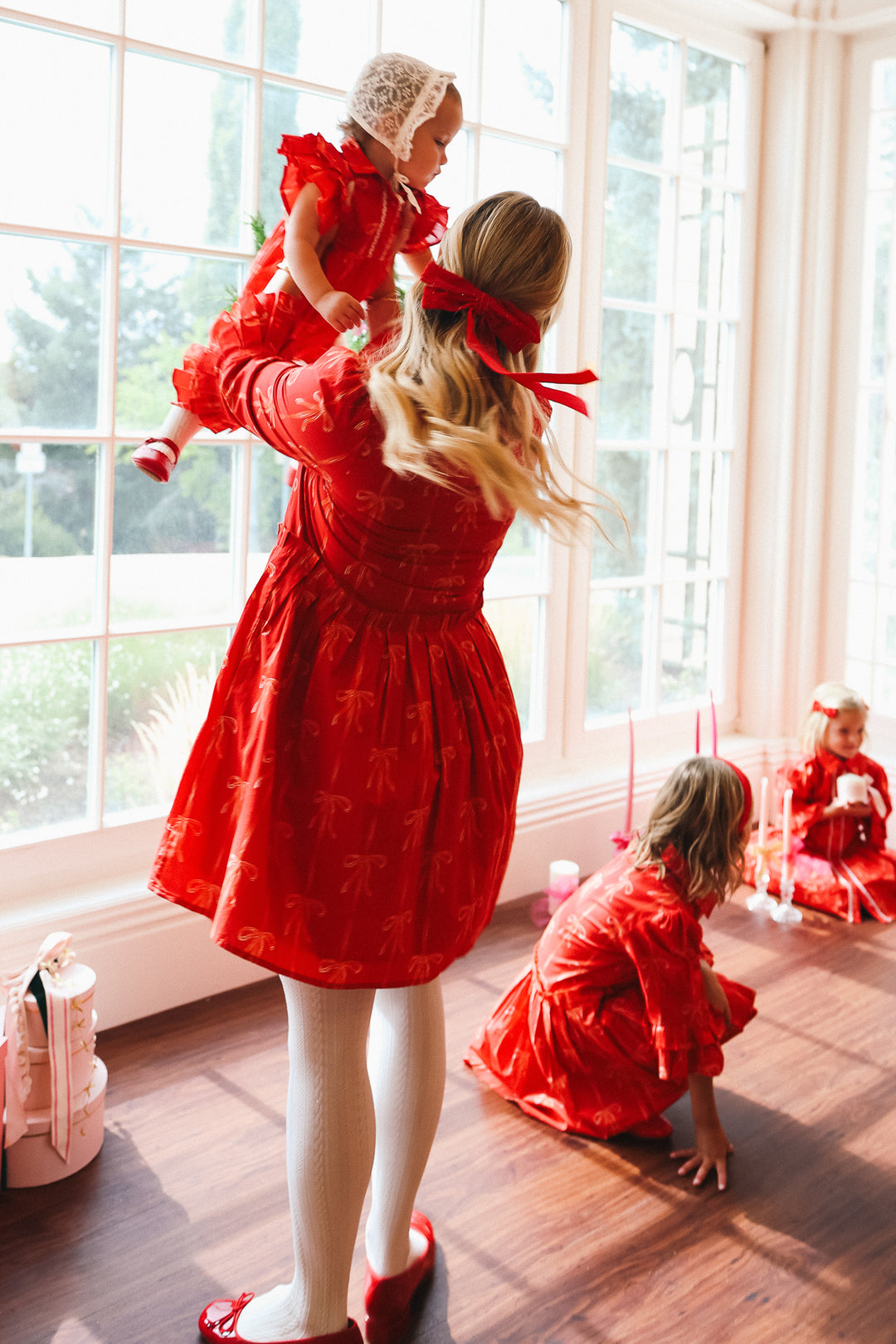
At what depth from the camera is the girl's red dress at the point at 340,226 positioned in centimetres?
166

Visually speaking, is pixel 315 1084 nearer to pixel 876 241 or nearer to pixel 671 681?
pixel 671 681

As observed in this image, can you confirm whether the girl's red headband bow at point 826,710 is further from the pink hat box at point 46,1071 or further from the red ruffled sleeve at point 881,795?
the pink hat box at point 46,1071

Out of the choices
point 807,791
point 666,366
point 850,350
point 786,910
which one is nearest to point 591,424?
point 666,366

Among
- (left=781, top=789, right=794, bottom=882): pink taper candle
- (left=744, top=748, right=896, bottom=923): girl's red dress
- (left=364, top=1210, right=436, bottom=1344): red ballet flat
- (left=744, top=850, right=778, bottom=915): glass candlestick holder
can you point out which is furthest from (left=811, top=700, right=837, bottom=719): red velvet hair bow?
(left=364, top=1210, right=436, bottom=1344): red ballet flat

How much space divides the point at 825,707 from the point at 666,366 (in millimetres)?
1190

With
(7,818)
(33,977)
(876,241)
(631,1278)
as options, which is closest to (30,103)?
(7,818)

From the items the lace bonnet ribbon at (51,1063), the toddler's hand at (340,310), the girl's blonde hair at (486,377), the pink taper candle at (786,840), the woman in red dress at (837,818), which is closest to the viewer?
the girl's blonde hair at (486,377)

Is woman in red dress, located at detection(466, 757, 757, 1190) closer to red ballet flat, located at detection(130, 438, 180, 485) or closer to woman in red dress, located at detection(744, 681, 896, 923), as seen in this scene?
red ballet flat, located at detection(130, 438, 180, 485)

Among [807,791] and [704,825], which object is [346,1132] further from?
[807,791]

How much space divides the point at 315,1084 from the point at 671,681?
279cm

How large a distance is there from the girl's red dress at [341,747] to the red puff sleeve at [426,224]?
503 millimetres

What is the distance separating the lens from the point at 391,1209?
1.65 meters

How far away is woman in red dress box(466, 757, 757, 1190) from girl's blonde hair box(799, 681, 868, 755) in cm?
135

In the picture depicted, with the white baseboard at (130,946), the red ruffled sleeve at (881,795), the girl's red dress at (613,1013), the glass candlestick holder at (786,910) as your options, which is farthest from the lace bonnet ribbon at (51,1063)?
→ the red ruffled sleeve at (881,795)
